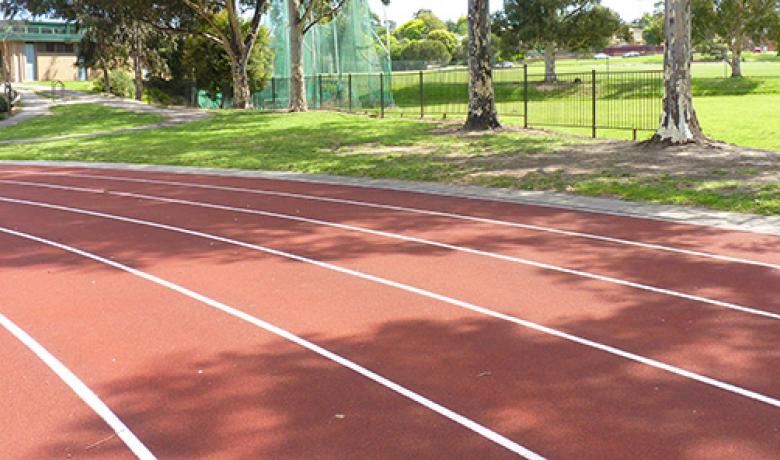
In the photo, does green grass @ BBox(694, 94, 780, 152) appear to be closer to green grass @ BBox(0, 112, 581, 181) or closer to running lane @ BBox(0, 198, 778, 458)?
green grass @ BBox(0, 112, 581, 181)

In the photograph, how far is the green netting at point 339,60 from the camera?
1473 inches

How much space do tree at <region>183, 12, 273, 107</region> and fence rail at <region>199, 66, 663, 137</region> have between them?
4137 millimetres

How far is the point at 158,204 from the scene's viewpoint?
14195 millimetres

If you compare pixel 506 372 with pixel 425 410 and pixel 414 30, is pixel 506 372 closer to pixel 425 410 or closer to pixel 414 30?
pixel 425 410

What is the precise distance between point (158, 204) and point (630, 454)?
36.4 feet

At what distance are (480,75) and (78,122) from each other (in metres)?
18.2

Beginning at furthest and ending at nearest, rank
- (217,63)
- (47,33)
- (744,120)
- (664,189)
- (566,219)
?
(47,33) → (217,63) → (744,120) → (664,189) → (566,219)

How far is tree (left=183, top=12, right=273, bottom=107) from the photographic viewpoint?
159 ft

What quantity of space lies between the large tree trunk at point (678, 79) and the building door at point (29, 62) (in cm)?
7467

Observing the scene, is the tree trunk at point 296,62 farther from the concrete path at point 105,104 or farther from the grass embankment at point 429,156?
the concrete path at point 105,104

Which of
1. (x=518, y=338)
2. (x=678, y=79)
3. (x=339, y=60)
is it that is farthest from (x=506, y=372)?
(x=339, y=60)

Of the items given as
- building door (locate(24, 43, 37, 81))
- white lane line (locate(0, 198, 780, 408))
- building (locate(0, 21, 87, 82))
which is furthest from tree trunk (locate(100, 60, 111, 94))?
white lane line (locate(0, 198, 780, 408))

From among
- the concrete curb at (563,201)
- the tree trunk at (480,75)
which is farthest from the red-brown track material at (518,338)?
the tree trunk at (480,75)

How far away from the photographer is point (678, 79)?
1762 cm
